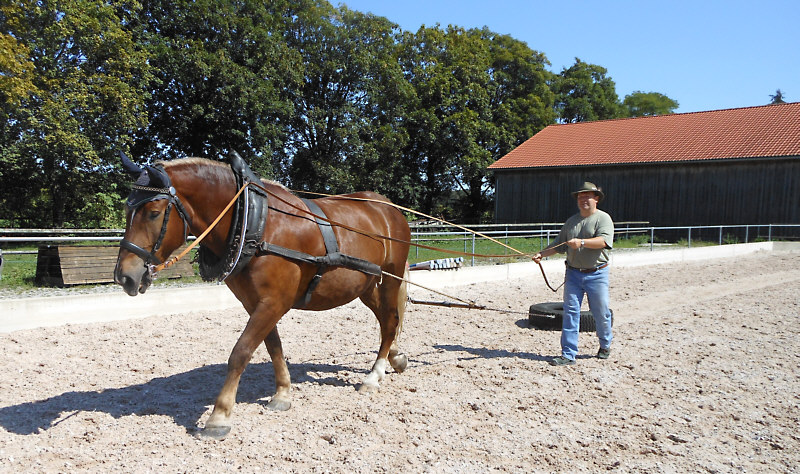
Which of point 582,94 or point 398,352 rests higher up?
point 582,94

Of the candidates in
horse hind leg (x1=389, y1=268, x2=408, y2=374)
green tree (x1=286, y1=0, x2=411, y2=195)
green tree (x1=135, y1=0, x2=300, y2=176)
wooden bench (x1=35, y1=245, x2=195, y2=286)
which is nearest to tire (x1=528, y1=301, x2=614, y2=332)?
horse hind leg (x1=389, y1=268, x2=408, y2=374)

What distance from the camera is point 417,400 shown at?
14.6 ft

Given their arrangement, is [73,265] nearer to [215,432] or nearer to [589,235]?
[215,432]

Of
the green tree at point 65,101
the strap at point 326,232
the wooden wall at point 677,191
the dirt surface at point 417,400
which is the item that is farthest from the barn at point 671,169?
the strap at point 326,232

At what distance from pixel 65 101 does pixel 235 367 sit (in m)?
18.0

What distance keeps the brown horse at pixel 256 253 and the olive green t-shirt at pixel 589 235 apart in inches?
75.7

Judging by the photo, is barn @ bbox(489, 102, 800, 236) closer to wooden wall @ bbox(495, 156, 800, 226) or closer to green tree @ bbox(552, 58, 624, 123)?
wooden wall @ bbox(495, 156, 800, 226)

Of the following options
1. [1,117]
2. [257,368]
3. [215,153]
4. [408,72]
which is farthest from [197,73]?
[257,368]

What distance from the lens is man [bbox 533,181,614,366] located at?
554cm

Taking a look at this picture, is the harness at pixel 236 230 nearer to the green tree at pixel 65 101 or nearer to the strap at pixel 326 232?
the strap at pixel 326 232

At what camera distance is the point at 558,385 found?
487cm

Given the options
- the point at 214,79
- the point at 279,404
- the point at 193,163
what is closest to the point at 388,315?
the point at 279,404

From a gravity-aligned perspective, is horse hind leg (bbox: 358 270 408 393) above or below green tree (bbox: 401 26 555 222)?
below

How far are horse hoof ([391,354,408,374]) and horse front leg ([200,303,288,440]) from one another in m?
1.65
